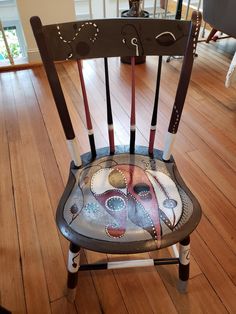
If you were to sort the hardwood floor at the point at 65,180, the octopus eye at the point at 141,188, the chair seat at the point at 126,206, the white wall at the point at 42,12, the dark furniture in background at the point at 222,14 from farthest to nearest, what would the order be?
the white wall at the point at 42,12 → the dark furniture in background at the point at 222,14 → the hardwood floor at the point at 65,180 → the octopus eye at the point at 141,188 → the chair seat at the point at 126,206

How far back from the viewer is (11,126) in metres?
1.70

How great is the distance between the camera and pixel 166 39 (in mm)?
741

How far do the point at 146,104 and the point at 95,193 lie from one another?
1.22 m

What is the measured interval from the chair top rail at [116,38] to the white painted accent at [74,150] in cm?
23

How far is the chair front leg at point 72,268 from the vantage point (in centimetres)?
83

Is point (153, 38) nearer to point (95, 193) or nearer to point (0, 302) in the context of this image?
point (95, 193)

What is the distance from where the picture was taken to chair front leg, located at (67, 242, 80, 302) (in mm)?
827

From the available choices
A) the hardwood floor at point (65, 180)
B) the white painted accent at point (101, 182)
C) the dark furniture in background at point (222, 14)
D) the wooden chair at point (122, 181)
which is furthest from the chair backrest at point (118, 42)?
the dark furniture in background at point (222, 14)

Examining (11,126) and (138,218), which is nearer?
(138,218)

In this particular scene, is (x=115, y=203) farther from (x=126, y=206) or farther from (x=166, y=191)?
(x=166, y=191)

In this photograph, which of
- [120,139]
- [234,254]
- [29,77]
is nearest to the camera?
[234,254]

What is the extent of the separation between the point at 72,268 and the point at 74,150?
386 millimetres

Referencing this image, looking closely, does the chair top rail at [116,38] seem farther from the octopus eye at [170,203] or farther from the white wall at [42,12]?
the white wall at [42,12]

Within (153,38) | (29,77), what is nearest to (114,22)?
(153,38)
